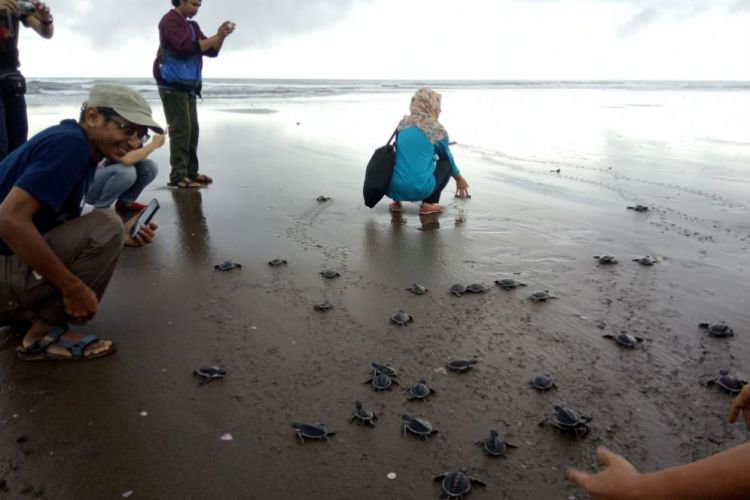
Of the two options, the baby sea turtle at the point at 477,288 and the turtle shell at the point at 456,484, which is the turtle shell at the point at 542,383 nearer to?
Result: the turtle shell at the point at 456,484

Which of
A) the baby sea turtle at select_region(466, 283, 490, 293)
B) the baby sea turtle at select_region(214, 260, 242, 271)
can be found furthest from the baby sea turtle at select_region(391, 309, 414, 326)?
the baby sea turtle at select_region(214, 260, 242, 271)

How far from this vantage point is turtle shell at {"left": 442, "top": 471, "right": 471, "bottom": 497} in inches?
90.7

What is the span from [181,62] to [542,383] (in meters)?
6.33

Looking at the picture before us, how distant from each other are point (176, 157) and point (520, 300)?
5.58 meters

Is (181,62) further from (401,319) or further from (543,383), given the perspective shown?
(543,383)

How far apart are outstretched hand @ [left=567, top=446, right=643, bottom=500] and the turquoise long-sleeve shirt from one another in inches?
210

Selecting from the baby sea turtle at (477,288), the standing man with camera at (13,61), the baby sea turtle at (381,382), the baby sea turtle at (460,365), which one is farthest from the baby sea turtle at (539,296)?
the standing man with camera at (13,61)

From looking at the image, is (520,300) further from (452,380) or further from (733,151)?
(733,151)

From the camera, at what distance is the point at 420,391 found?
10.00 feet

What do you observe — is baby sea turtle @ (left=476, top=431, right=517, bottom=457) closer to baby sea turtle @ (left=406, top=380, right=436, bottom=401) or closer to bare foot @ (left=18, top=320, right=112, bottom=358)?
baby sea turtle @ (left=406, top=380, right=436, bottom=401)

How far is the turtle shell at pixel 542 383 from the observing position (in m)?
3.11

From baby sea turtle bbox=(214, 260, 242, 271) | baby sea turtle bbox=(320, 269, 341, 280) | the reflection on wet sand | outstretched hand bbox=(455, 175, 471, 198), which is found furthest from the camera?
outstretched hand bbox=(455, 175, 471, 198)

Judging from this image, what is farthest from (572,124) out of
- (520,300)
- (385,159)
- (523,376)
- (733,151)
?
(523,376)

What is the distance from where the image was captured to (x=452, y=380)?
10.6ft
